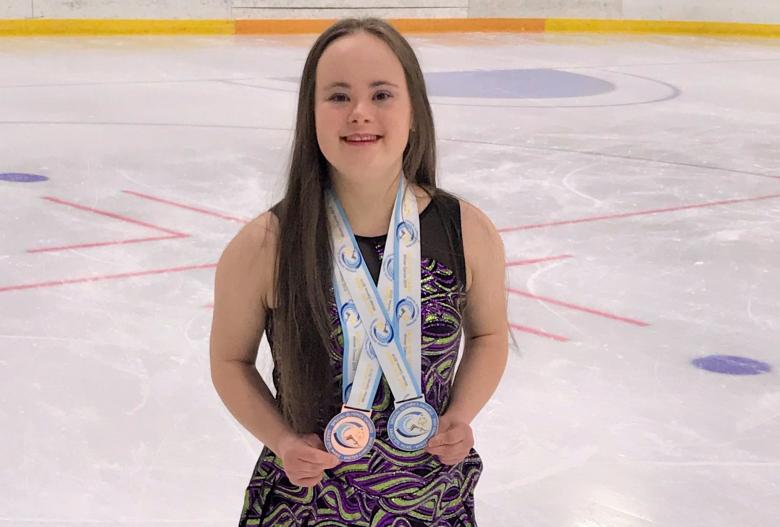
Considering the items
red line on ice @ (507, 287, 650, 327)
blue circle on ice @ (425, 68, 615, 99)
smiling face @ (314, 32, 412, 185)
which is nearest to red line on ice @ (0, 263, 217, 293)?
red line on ice @ (507, 287, 650, 327)

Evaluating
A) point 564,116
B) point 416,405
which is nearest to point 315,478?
point 416,405

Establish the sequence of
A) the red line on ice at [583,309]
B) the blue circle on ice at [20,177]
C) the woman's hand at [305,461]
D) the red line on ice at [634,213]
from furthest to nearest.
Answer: the blue circle on ice at [20,177] → the red line on ice at [634,213] → the red line on ice at [583,309] → the woman's hand at [305,461]

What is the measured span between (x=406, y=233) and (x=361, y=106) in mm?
156

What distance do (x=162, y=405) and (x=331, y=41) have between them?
159 centimetres

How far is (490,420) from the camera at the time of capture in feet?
9.18

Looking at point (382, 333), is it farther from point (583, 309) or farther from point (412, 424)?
point (583, 309)

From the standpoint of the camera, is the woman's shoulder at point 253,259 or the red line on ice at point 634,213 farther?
the red line on ice at point 634,213

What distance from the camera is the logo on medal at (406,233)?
1400 mm

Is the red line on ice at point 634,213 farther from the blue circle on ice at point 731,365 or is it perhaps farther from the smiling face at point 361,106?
the smiling face at point 361,106

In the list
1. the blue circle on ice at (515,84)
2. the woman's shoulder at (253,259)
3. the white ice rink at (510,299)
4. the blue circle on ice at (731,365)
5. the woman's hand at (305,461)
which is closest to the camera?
the woman's hand at (305,461)

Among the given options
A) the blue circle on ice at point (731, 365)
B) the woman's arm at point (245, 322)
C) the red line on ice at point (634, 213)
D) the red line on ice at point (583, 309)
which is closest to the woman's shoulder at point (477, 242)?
the woman's arm at point (245, 322)

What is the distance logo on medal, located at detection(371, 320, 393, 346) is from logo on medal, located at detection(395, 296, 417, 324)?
2 centimetres

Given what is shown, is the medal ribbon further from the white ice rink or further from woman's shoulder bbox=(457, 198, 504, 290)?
the white ice rink

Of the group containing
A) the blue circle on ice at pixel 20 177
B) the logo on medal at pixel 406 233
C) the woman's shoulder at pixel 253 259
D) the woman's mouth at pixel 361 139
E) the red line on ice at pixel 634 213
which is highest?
the woman's mouth at pixel 361 139
